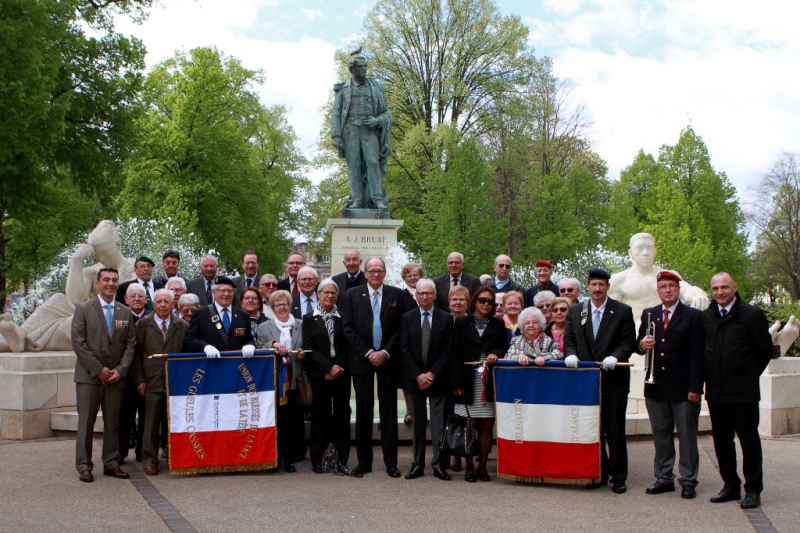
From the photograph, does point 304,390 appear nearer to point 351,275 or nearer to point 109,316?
point 109,316

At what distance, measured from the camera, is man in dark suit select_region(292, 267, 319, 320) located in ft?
27.9

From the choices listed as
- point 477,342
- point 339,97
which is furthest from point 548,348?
point 339,97

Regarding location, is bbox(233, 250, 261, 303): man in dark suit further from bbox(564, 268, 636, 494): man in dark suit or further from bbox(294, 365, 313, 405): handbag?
bbox(564, 268, 636, 494): man in dark suit

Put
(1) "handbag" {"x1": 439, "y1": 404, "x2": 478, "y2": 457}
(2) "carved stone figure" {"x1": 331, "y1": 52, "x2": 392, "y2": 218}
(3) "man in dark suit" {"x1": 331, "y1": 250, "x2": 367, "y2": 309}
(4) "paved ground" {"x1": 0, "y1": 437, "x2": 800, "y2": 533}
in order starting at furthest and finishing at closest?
(2) "carved stone figure" {"x1": 331, "y1": 52, "x2": 392, "y2": 218}
(3) "man in dark suit" {"x1": 331, "y1": 250, "x2": 367, "y2": 309}
(1) "handbag" {"x1": 439, "y1": 404, "x2": 478, "y2": 457}
(4) "paved ground" {"x1": 0, "y1": 437, "x2": 800, "y2": 533}

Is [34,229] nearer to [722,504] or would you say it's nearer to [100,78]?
[100,78]

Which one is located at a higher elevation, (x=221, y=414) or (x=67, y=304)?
(x=67, y=304)

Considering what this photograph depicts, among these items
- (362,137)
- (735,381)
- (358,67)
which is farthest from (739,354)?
(358,67)

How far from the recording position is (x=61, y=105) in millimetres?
19844

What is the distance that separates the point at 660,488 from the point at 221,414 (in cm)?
388

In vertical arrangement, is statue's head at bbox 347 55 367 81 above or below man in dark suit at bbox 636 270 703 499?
above

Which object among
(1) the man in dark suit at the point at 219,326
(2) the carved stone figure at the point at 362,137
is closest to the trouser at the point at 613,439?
(1) the man in dark suit at the point at 219,326

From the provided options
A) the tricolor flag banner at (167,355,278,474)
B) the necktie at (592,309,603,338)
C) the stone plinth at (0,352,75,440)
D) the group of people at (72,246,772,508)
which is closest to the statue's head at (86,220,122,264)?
the stone plinth at (0,352,75,440)

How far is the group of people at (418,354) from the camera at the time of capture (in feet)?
23.1

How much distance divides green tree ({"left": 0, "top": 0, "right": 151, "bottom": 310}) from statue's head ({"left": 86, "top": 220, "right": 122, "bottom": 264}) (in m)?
8.86
